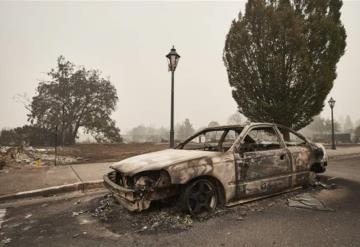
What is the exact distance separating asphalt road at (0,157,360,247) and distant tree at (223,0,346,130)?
7.09m

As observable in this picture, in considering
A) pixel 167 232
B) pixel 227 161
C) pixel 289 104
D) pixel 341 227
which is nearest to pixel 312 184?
pixel 341 227

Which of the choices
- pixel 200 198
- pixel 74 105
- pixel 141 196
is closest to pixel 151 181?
pixel 141 196

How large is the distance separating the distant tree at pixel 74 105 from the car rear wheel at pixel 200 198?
23.7 metres

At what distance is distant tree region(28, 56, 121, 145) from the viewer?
25.4m

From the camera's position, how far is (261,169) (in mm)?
4660

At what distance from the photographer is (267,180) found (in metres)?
4.73

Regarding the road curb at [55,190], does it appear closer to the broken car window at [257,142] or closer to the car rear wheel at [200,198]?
the car rear wheel at [200,198]

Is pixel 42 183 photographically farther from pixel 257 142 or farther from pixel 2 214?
pixel 257 142

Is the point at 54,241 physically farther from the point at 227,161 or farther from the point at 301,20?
the point at 301,20

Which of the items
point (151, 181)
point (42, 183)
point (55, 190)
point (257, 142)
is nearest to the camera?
point (151, 181)

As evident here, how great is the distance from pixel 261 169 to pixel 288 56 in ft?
27.5

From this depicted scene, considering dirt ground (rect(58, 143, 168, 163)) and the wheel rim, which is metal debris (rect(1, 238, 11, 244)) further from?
dirt ground (rect(58, 143, 168, 163))

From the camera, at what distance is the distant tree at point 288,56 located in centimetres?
1116

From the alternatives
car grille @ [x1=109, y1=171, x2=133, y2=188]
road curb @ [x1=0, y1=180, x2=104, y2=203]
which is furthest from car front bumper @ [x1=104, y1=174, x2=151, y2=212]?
road curb @ [x1=0, y1=180, x2=104, y2=203]
